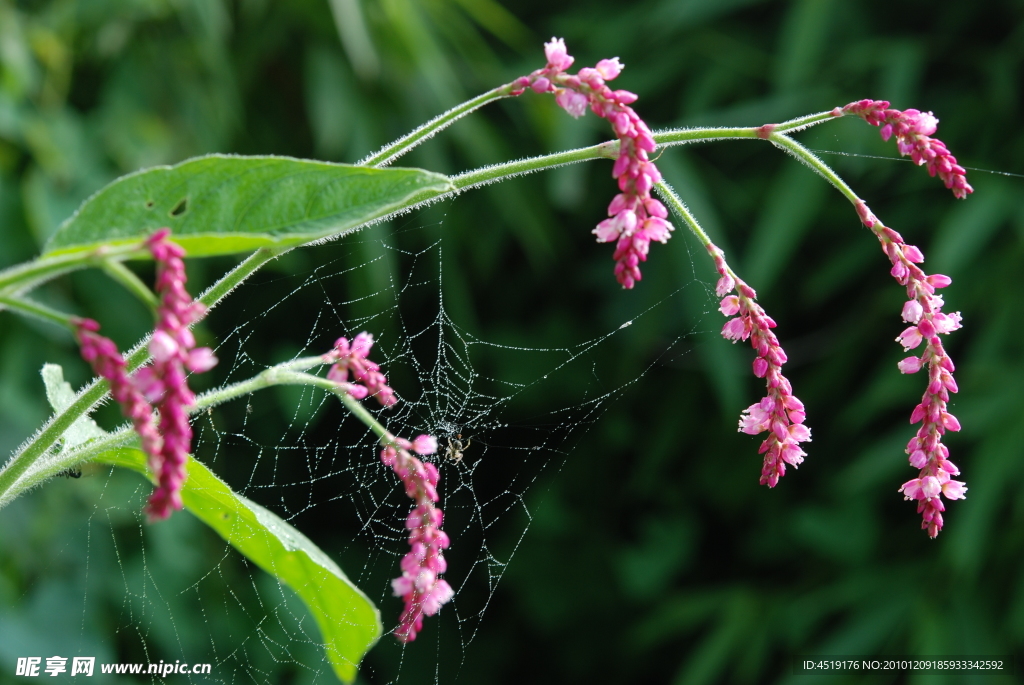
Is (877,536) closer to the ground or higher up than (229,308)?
closer to the ground

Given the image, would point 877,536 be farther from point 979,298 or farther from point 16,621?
point 16,621

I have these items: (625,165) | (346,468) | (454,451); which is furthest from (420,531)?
(346,468)

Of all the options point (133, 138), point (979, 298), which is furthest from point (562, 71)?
point (979, 298)

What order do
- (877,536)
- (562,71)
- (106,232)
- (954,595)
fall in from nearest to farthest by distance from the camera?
(106,232)
(562,71)
(954,595)
(877,536)

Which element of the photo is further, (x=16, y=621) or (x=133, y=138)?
(x=133, y=138)

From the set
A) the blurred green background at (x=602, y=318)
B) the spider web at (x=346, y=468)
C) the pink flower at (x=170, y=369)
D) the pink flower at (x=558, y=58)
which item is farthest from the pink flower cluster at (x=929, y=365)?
the blurred green background at (x=602, y=318)

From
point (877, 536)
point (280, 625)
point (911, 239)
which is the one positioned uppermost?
point (911, 239)

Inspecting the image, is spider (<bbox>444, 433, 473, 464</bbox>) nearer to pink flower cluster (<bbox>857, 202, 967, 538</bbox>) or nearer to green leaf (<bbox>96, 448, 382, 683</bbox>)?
green leaf (<bbox>96, 448, 382, 683</bbox>)
